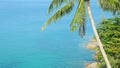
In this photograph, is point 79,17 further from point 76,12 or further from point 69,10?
point 69,10

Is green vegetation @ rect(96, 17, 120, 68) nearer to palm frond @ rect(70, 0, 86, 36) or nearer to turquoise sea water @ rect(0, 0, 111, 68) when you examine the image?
turquoise sea water @ rect(0, 0, 111, 68)

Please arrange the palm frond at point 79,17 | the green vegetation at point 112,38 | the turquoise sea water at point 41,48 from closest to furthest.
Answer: the palm frond at point 79,17, the green vegetation at point 112,38, the turquoise sea water at point 41,48

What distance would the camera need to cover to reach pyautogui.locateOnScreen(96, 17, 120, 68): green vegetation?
19.1 meters

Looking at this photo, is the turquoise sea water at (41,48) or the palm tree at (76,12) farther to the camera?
the turquoise sea water at (41,48)

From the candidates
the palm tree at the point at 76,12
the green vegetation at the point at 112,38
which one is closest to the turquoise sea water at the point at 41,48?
the green vegetation at the point at 112,38

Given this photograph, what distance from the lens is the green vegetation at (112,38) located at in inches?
751

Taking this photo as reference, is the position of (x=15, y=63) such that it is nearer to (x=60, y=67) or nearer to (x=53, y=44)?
(x=60, y=67)

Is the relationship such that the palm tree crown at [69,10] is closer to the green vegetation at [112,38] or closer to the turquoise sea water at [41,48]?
the green vegetation at [112,38]

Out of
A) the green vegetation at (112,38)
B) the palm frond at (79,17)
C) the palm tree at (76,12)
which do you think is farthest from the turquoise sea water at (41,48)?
the palm frond at (79,17)

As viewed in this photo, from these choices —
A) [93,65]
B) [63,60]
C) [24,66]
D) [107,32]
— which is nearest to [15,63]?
[24,66]

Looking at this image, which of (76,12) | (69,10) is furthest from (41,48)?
(76,12)

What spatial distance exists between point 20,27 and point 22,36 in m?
10.4

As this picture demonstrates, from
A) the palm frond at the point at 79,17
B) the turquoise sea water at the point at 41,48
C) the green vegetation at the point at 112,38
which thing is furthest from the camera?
the turquoise sea water at the point at 41,48

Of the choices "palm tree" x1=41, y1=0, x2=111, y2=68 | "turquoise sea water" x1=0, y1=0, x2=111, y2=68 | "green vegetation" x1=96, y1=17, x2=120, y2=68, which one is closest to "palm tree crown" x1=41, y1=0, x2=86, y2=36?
"palm tree" x1=41, y1=0, x2=111, y2=68
